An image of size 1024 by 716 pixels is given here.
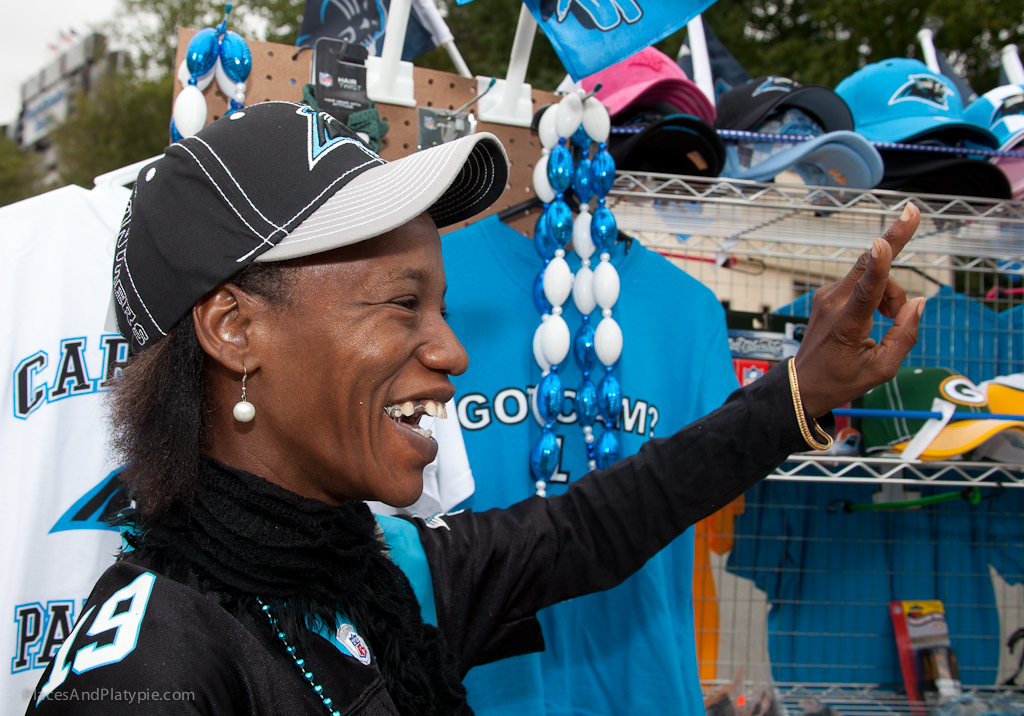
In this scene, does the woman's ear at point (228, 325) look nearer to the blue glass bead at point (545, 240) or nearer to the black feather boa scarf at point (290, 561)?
the black feather boa scarf at point (290, 561)

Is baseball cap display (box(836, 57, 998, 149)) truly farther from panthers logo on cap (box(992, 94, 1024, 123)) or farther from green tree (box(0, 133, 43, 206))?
green tree (box(0, 133, 43, 206))

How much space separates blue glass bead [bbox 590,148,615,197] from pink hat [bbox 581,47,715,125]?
0.30 m

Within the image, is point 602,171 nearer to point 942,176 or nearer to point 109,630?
point 942,176

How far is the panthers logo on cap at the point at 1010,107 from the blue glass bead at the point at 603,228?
5.21 ft

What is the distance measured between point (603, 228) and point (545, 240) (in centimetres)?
13

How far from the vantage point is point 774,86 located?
6.91ft

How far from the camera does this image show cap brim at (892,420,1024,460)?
1884 millimetres

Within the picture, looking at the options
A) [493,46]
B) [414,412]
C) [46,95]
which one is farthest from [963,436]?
[46,95]

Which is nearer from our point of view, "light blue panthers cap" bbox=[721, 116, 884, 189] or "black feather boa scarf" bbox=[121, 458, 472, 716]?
"black feather boa scarf" bbox=[121, 458, 472, 716]

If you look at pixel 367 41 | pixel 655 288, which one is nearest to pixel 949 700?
pixel 655 288

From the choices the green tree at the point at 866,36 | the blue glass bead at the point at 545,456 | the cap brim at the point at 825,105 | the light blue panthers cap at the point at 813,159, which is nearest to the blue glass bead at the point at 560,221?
the blue glass bead at the point at 545,456

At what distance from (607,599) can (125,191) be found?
139 cm

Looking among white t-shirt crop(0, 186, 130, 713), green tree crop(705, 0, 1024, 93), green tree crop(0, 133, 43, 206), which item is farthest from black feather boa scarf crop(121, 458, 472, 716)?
green tree crop(0, 133, 43, 206)

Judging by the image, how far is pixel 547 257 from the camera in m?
1.67
